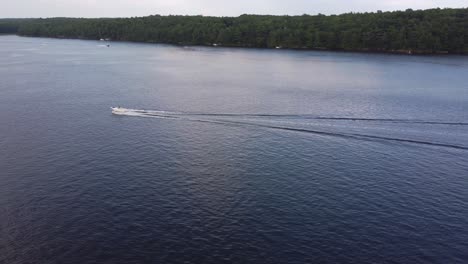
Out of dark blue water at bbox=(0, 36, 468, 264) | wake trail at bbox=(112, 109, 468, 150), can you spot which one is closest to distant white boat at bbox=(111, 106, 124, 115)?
wake trail at bbox=(112, 109, 468, 150)

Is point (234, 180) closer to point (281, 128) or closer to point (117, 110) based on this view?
point (281, 128)

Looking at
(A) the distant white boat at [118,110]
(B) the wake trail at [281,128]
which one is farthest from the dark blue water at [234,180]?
(A) the distant white boat at [118,110]

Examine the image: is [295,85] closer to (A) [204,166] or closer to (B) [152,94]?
(B) [152,94]

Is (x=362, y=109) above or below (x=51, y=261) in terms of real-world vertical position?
above

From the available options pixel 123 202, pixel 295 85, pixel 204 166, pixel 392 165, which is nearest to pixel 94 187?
pixel 123 202

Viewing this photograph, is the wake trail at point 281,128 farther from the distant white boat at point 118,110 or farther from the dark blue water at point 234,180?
the dark blue water at point 234,180

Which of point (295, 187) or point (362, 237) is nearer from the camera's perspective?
point (362, 237)

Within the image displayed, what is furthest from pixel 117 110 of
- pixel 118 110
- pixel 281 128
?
pixel 281 128

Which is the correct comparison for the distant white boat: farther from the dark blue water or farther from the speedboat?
the dark blue water
